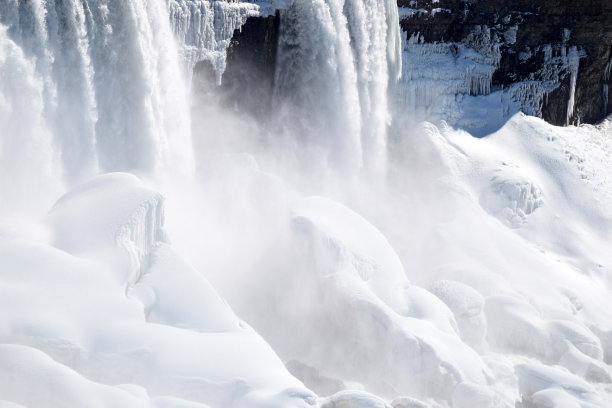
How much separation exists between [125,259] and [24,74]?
10.1 ft

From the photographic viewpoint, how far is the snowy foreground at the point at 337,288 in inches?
279

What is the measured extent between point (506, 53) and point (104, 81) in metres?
10.3

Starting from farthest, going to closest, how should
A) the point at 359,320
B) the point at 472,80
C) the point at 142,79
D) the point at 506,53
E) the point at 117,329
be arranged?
the point at 506,53 < the point at 472,80 < the point at 142,79 < the point at 359,320 < the point at 117,329

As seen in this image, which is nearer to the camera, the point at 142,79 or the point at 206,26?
the point at 142,79

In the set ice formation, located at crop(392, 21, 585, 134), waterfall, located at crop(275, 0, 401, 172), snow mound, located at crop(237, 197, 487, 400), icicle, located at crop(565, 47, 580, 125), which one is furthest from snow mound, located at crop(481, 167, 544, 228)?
snow mound, located at crop(237, 197, 487, 400)

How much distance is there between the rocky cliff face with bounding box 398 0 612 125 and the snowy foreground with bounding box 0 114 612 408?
0.81 meters

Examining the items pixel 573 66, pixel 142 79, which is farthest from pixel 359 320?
pixel 573 66

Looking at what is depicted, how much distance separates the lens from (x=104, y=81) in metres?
11.0

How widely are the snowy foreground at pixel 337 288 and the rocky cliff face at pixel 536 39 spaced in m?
0.81

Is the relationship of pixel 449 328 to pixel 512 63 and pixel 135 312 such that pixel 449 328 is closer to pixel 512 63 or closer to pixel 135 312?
pixel 135 312

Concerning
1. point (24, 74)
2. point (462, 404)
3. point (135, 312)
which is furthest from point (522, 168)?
point (135, 312)

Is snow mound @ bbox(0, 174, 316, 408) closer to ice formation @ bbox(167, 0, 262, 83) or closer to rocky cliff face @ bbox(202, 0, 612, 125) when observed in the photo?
ice formation @ bbox(167, 0, 262, 83)

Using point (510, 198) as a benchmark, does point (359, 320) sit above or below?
above

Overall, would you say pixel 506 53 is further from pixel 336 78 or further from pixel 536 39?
pixel 336 78
